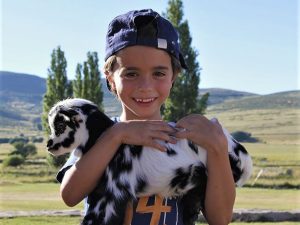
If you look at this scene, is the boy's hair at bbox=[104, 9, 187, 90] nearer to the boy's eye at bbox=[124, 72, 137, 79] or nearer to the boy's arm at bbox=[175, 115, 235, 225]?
the boy's eye at bbox=[124, 72, 137, 79]

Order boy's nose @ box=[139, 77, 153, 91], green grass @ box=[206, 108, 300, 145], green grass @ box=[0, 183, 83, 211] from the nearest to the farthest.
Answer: boy's nose @ box=[139, 77, 153, 91], green grass @ box=[0, 183, 83, 211], green grass @ box=[206, 108, 300, 145]

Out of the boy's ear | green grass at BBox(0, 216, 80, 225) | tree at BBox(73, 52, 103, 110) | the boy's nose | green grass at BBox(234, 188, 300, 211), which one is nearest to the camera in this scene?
the boy's nose

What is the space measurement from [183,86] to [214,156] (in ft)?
100

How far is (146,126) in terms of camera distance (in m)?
2.51

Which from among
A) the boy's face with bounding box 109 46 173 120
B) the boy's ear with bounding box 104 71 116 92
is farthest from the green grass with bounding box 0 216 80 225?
the boy's face with bounding box 109 46 173 120

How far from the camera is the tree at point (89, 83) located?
132 feet

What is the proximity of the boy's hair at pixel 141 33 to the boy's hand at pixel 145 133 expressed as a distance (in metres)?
0.42

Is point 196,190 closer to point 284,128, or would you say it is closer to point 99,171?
point 99,171

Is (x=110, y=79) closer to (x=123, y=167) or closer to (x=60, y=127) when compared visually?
(x=60, y=127)

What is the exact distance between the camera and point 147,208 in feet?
8.64

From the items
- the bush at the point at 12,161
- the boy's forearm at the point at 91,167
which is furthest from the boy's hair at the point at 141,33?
the bush at the point at 12,161

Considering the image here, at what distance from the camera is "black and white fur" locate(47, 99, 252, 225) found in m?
2.52

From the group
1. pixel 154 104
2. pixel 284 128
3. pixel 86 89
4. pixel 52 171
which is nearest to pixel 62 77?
pixel 86 89

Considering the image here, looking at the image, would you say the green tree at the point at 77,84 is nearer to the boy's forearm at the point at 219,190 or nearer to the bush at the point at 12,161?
the bush at the point at 12,161
